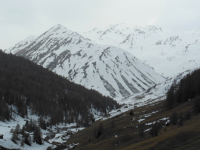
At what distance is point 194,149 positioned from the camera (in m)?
35.2

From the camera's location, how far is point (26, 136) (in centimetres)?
7862

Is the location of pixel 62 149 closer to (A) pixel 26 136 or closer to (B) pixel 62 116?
(A) pixel 26 136

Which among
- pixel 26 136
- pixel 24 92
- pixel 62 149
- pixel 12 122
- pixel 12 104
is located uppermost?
pixel 24 92

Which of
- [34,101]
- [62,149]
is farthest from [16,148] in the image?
[34,101]

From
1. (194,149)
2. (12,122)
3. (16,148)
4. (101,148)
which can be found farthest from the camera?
(12,122)

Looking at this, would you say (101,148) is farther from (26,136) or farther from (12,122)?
(12,122)

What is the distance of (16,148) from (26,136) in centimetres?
1055

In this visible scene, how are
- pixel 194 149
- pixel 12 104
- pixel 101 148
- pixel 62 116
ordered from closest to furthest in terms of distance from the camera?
pixel 194 149 < pixel 101 148 < pixel 12 104 < pixel 62 116

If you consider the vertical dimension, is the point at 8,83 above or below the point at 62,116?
above

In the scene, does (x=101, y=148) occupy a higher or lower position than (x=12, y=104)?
lower

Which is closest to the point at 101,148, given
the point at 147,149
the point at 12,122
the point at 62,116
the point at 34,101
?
the point at 147,149

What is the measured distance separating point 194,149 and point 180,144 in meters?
5.90

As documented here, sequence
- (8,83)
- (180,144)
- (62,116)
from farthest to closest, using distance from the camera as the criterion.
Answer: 1. (8,83)
2. (62,116)
3. (180,144)

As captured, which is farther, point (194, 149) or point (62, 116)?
point (62, 116)
